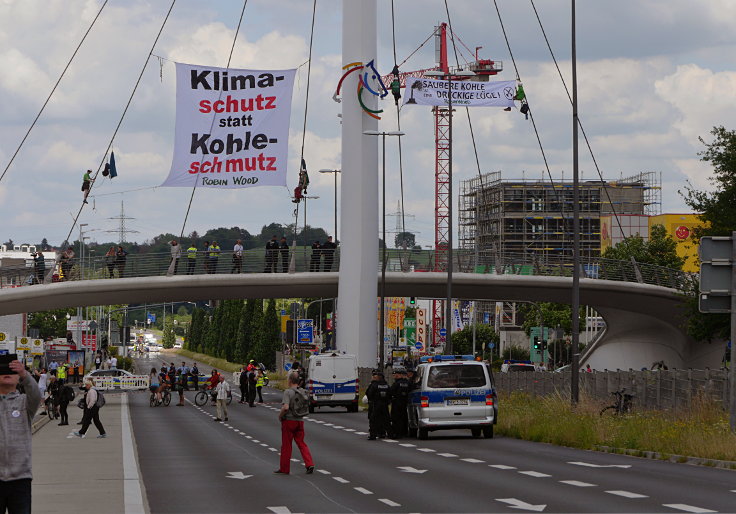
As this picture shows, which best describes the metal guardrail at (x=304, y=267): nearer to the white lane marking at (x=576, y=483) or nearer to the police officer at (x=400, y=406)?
the police officer at (x=400, y=406)

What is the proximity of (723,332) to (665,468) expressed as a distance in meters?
38.0

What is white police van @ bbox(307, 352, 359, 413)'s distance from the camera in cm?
5209

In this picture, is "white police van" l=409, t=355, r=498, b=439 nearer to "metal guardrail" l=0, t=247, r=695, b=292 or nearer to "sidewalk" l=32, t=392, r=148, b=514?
"sidewalk" l=32, t=392, r=148, b=514

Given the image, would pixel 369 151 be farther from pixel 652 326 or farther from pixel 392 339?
pixel 392 339

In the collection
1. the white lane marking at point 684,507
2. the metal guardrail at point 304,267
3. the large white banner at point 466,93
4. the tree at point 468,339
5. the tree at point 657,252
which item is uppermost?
the large white banner at point 466,93

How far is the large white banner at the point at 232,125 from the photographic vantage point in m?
50.9

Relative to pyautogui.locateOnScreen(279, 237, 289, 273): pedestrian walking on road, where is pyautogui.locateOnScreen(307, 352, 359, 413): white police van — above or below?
below

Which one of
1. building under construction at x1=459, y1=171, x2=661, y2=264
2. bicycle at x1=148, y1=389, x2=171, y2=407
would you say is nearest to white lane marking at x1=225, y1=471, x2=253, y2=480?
bicycle at x1=148, y1=389, x2=171, y2=407

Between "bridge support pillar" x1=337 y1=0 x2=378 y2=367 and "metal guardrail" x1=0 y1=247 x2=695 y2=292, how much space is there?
1.37 meters

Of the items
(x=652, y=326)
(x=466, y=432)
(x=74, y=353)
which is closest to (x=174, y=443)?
(x=466, y=432)

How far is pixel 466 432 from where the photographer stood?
35.1 metres

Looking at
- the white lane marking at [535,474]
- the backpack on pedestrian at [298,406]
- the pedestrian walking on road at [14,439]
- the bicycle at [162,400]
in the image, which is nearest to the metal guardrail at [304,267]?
the bicycle at [162,400]

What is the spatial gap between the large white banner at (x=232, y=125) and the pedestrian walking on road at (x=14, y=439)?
40829mm

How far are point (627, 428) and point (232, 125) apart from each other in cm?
2821
